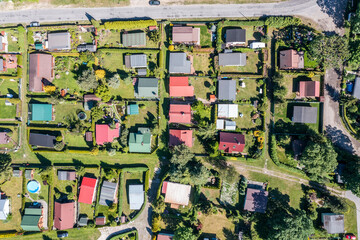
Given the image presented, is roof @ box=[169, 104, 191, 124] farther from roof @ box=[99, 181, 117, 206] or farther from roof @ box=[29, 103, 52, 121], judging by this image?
roof @ box=[29, 103, 52, 121]

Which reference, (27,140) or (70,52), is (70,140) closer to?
(27,140)

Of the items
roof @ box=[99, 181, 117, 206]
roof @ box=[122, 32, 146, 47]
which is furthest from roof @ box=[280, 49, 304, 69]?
roof @ box=[99, 181, 117, 206]

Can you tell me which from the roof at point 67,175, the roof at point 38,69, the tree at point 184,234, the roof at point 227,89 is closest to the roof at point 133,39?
the roof at point 38,69

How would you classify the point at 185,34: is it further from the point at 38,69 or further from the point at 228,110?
the point at 38,69

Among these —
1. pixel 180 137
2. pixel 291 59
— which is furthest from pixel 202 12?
pixel 180 137

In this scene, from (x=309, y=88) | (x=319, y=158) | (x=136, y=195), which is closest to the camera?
(x=319, y=158)

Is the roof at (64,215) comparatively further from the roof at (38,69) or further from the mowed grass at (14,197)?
the roof at (38,69)
